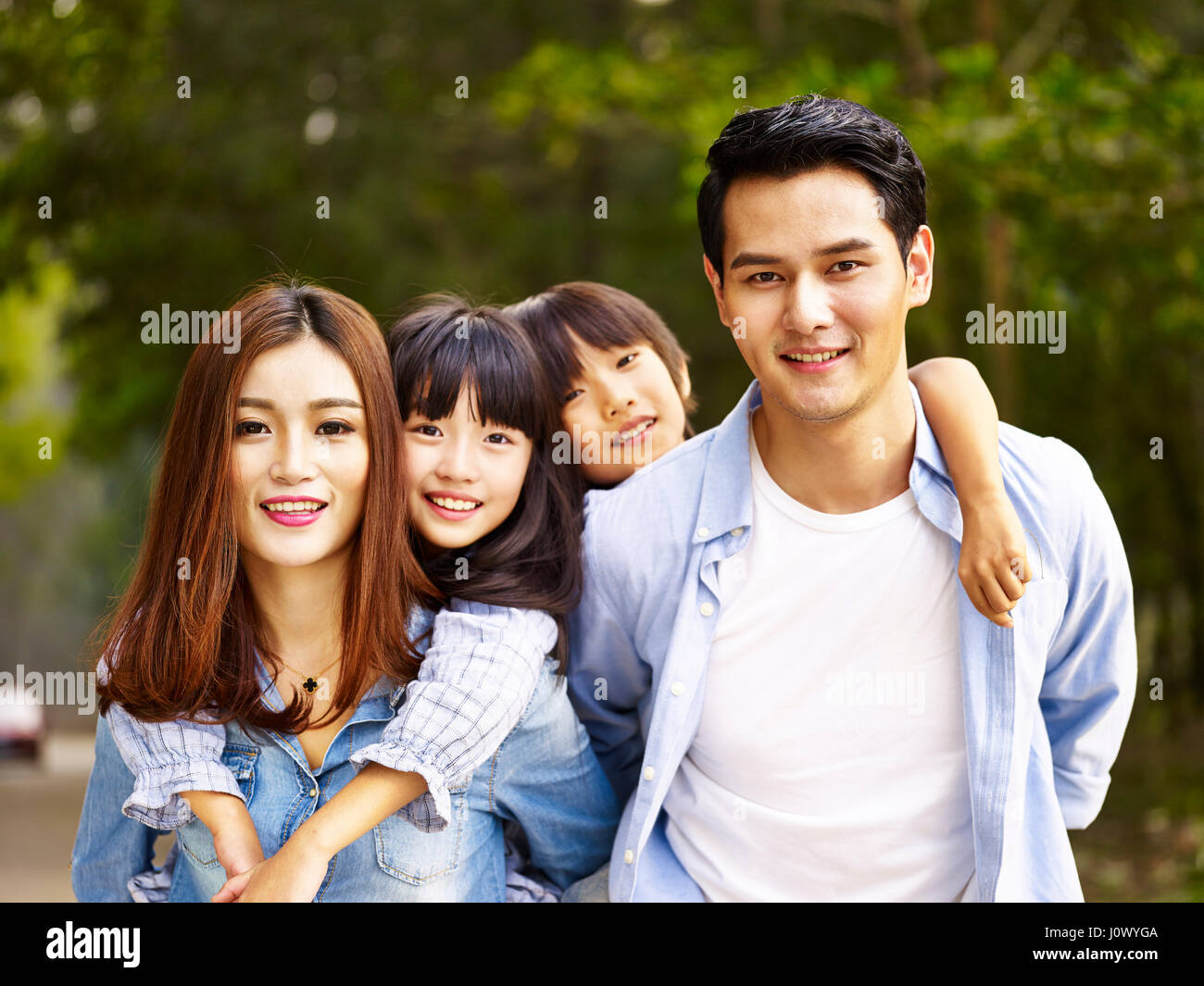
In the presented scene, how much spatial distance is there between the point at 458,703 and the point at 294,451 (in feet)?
1.99

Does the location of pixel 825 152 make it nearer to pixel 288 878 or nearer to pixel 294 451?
Answer: pixel 294 451

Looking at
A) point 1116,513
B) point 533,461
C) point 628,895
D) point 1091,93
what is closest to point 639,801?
point 628,895

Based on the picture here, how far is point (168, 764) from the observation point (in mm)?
2389

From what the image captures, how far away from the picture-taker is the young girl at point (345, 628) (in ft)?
7.81

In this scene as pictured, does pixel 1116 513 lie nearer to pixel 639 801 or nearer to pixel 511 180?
pixel 511 180

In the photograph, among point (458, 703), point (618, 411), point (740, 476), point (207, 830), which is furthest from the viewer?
point (618, 411)


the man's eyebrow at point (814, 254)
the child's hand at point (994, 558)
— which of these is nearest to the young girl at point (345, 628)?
the man's eyebrow at point (814, 254)

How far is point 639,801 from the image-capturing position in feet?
8.55

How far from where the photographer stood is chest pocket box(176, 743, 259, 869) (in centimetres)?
245

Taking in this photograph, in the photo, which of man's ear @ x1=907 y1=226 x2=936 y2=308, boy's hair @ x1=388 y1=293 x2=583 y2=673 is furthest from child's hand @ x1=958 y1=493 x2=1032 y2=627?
boy's hair @ x1=388 y1=293 x2=583 y2=673

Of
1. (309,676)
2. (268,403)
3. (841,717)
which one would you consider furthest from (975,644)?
(268,403)

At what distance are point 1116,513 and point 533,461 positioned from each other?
22.5ft

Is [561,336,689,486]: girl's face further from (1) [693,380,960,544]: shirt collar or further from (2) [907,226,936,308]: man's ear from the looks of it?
(2) [907,226,936,308]: man's ear
